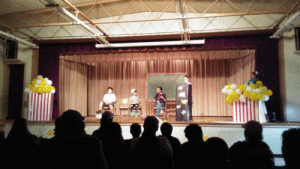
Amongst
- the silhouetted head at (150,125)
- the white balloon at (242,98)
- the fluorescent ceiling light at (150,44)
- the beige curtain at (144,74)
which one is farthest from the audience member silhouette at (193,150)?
the beige curtain at (144,74)

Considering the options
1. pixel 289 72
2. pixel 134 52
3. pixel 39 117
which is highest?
pixel 134 52

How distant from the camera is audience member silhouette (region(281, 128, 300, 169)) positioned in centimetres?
134

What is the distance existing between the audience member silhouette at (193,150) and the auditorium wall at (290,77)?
6.19m

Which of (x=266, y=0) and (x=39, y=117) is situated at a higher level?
(x=266, y=0)

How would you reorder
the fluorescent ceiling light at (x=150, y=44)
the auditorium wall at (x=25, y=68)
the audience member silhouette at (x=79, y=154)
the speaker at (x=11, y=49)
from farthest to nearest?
the auditorium wall at (x=25, y=68) → the speaker at (x=11, y=49) → the fluorescent ceiling light at (x=150, y=44) → the audience member silhouette at (x=79, y=154)

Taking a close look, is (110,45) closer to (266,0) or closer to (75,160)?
(266,0)

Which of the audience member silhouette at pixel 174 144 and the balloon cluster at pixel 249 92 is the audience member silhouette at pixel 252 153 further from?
the balloon cluster at pixel 249 92

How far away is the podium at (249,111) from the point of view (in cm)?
617

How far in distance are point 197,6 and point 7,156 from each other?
6.83 meters

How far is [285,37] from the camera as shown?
23.4ft

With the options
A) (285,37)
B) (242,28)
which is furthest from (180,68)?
(285,37)

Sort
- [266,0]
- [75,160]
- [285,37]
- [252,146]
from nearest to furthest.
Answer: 1. [75,160]
2. [252,146]
3. [266,0]
4. [285,37]

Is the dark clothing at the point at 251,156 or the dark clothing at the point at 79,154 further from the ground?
the dark clothing at the point at 79,154

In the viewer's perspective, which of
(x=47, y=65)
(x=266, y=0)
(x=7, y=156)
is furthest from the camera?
(x=47, y=65)
